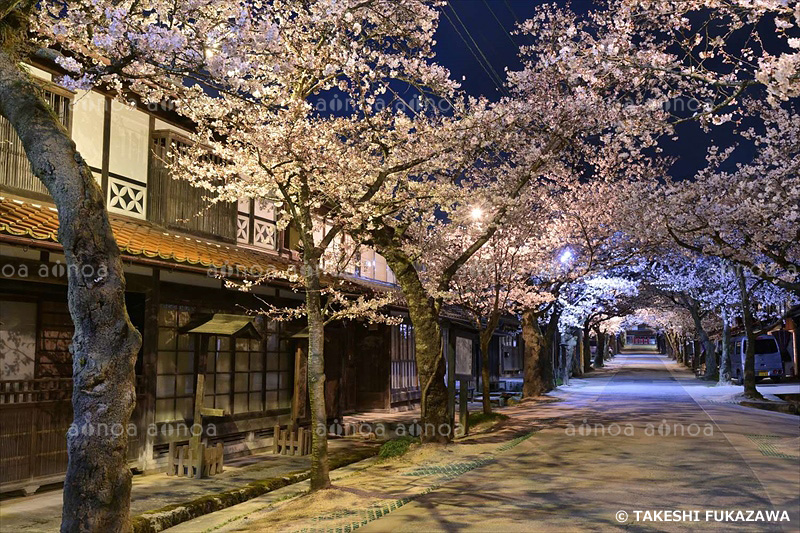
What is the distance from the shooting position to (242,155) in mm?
11445

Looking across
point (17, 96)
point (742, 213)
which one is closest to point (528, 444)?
point (742, 213)

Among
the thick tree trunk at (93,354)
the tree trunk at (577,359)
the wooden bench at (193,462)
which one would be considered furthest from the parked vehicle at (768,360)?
the thick tree trunk at (93,354)

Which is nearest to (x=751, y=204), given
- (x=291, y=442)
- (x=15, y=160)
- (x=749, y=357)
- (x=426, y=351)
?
(x=749, y=357)

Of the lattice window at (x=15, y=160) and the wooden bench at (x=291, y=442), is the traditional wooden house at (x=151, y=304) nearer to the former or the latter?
the lattice window at (x=15, y=160)

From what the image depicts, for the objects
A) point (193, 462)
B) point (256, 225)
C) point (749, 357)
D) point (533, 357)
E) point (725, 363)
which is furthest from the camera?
point (725, 363)

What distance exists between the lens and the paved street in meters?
8.52

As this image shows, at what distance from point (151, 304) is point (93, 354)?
6799 millimetres

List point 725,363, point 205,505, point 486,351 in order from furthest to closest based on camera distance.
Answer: point 725,363
point 486,351
point 205,505

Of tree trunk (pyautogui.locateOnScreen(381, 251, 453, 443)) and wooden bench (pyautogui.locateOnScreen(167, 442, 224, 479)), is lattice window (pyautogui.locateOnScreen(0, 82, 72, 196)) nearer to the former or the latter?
wooden bench (pyautogui.locateOnScreen(167, 442, 224, 479))

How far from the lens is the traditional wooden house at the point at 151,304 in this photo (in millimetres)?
10164

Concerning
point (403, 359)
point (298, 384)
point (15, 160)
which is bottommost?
point (298, 384)

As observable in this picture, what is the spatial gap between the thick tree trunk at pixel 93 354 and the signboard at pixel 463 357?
605 inches

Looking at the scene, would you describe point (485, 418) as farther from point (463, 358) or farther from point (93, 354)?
point (93, 354)

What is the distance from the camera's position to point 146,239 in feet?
39.2
